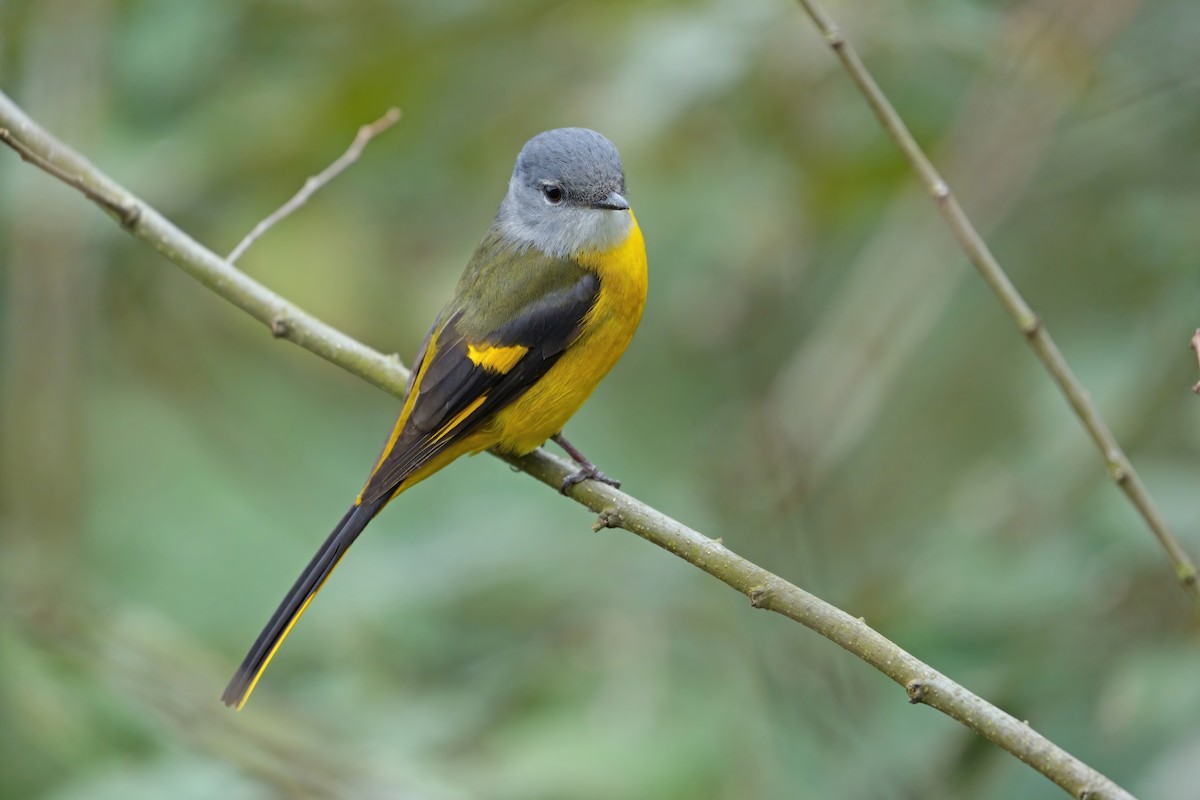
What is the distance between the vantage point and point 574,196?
388cm

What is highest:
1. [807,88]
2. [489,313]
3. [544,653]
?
[807,88]

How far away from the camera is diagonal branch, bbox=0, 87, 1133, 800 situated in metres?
2.28

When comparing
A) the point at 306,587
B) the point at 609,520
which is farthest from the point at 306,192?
the point at 609,520

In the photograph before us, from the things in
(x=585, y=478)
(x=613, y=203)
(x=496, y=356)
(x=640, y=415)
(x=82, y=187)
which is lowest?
(x=585, y=478)

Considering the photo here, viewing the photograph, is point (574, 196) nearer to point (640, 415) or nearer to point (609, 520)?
point (609, 520)

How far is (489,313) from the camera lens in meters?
3.78

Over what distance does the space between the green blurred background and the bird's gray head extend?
0.74 ft

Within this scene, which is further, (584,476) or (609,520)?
(584,476)

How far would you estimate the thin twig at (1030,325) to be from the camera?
2523 mm

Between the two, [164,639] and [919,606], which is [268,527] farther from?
[919,606]

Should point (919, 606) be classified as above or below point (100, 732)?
above

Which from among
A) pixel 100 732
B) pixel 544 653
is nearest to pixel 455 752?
pixel 544 653

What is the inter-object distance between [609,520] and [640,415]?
2650 mm

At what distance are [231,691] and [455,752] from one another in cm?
66
